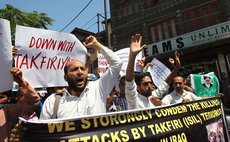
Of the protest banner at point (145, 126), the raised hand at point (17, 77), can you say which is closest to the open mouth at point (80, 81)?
the protest banner at point (145, 126)

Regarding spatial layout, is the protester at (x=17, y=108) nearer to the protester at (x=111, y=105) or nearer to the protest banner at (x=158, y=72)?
the protester at (x=111, y=105)

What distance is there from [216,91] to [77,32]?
85.0 ft

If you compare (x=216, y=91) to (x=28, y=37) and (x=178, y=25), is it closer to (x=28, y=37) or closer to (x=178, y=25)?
(x=28, y=37)

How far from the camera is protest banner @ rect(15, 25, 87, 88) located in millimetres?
3246

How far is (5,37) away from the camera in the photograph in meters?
2.50

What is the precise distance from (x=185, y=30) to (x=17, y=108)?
1528 centimetres

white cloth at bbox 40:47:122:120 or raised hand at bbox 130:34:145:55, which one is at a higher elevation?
raised hand at bbox 130:34:145:55

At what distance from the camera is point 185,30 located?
54.2 ft

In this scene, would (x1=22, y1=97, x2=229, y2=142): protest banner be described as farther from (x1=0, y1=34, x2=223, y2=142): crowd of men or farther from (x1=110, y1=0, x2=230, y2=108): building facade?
(x1=110, y1=0, x2=230, y2=108): building facade

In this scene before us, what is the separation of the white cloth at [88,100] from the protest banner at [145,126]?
100 millimetres

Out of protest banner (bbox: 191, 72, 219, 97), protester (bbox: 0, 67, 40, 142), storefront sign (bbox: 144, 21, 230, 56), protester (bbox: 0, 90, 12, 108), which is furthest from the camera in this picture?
storefront sign (bbox: 144, 21, 230, 56)

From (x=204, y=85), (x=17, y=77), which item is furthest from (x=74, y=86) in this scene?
(x=204, y=85)

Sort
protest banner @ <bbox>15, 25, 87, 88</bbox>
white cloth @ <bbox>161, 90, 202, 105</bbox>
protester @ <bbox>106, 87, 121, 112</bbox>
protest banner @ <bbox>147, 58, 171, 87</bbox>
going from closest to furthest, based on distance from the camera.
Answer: protest banner @ <bbox>15, 25, 87, 88</bbox> → protester @ <bbox>106, 87, 121, 112</bbox> → white cloth @ <bbox>161, 90, 202, 105</bbox> → protest banner @ <bbox>147, 58, 171, 87</bbox>

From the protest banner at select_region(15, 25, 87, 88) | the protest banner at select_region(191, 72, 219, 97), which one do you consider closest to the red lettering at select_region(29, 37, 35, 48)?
the protest banner at select_region(15, 25, 87, 88)
